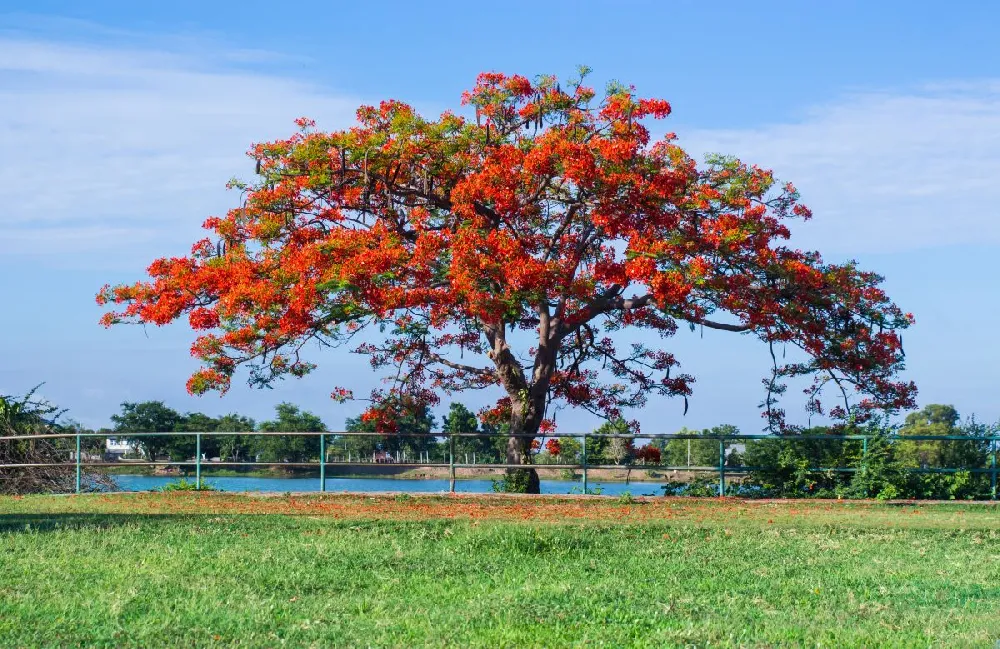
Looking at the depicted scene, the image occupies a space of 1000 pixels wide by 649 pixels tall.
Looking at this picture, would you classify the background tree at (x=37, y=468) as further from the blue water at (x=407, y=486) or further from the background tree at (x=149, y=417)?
the background tree at (x=149, y=417)

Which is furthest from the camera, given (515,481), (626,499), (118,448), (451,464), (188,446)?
(188,446)

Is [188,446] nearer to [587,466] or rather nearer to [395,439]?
[395,439]

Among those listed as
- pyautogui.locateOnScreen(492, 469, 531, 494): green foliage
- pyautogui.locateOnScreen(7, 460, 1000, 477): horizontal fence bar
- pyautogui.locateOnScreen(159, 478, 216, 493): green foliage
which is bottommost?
pyautogui.locateOnScreen(159, 478, 216, 493): green foliage

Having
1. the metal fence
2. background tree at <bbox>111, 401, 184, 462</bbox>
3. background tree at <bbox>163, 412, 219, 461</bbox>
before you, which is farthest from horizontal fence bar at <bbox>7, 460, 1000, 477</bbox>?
background tree at <bbox>111, 401, 184, 462</bbox>

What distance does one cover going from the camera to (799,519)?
1733 centimetres

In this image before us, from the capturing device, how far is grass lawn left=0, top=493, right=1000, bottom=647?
8242 millimetres

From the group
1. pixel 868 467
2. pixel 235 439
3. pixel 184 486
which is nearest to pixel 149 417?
pixel 235 439

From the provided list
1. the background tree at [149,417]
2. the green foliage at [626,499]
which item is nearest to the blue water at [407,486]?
the green foliage at [626,499]

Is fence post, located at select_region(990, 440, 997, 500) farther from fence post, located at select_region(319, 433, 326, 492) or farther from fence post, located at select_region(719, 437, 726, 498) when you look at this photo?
fence post, located at select_region(319, 433, 326, 492)

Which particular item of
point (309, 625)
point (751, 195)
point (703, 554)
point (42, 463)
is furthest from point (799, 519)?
point (42, 463)

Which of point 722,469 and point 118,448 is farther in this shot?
point 118,448

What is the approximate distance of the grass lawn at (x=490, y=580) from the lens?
8242 millimetres

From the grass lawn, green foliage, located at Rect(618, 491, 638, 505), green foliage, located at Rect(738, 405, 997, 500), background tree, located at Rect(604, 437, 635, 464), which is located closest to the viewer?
the grass lawn

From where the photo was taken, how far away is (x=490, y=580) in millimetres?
10383
